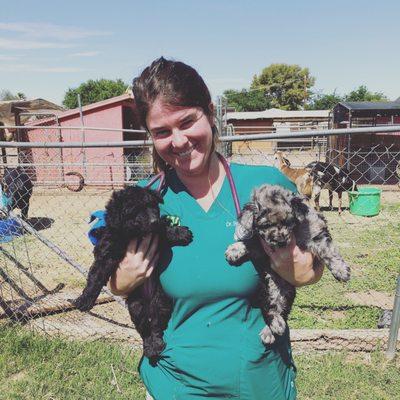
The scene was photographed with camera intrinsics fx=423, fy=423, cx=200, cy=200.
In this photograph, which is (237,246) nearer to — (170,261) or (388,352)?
(170,261)

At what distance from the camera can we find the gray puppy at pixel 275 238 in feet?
6.27

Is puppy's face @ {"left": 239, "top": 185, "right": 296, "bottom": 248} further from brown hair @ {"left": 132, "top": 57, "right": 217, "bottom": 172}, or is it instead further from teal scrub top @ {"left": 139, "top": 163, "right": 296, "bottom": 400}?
brown hair @ {"left": 132, "top": 57, "right": 217, "bottom": 172}

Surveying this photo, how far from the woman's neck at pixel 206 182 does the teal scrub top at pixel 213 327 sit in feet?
0.34

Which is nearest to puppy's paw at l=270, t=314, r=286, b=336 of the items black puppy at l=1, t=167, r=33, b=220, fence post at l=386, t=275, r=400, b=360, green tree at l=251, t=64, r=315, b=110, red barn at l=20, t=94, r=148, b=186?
fence post at l=386, t=275, r=400, b=360

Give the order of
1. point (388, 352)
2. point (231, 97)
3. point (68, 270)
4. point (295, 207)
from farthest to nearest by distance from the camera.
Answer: point (231, 97), point (68, 270), point (388, 352), point (295, 207)

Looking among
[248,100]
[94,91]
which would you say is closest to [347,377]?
[94,91]

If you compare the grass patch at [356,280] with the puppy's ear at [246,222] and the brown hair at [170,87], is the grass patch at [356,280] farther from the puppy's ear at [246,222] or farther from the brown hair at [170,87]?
the brown hair at [170,87]

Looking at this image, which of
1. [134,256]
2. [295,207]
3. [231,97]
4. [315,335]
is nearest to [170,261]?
[134,256]

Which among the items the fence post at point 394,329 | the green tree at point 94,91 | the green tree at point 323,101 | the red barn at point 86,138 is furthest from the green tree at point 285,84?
the fence post at point 394,329

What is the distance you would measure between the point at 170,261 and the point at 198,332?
1.05 ft

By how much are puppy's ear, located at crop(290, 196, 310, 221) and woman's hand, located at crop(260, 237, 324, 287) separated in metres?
0.33

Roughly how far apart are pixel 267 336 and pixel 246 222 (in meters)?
0.51

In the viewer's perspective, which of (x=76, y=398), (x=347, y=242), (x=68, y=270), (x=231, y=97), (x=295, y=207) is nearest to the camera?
(x=295, y=207)

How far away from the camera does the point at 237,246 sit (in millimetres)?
1809
